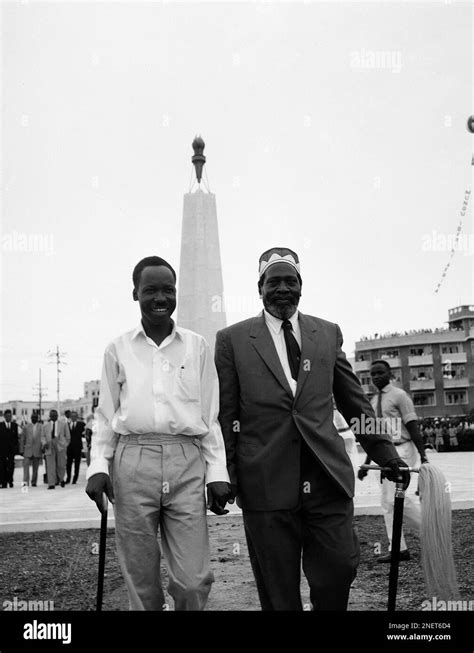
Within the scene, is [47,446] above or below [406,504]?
above

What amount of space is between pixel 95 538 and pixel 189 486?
16.4 ft

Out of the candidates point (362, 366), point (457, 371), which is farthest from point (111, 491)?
point (362, 366)

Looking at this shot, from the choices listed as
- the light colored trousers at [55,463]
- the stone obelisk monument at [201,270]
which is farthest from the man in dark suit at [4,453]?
the stone obelisk monument at [201,270]

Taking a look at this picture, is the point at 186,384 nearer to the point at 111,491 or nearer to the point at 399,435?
the point at 111,491

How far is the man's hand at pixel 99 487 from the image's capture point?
3.30m

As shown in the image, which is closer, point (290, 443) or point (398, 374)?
point (290, 443)

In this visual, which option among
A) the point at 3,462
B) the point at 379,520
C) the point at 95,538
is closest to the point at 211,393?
the point at 95,538

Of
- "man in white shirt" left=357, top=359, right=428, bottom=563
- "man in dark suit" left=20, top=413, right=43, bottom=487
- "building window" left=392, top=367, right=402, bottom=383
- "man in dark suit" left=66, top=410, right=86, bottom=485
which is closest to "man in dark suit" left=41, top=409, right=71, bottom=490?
"man in dark suit" left=20, top=413, right=43, bottom=487

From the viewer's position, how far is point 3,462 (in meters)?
15.8

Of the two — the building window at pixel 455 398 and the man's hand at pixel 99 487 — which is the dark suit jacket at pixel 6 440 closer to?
the man's hand at pixel 99 487

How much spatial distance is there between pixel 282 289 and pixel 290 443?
Answer: 2.64 ft

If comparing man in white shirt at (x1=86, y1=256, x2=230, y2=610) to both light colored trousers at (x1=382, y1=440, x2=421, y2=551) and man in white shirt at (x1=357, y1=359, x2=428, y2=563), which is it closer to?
man in white shirt at (x1=357, y1=359, x2=428, y2=563)

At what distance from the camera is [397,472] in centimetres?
369
